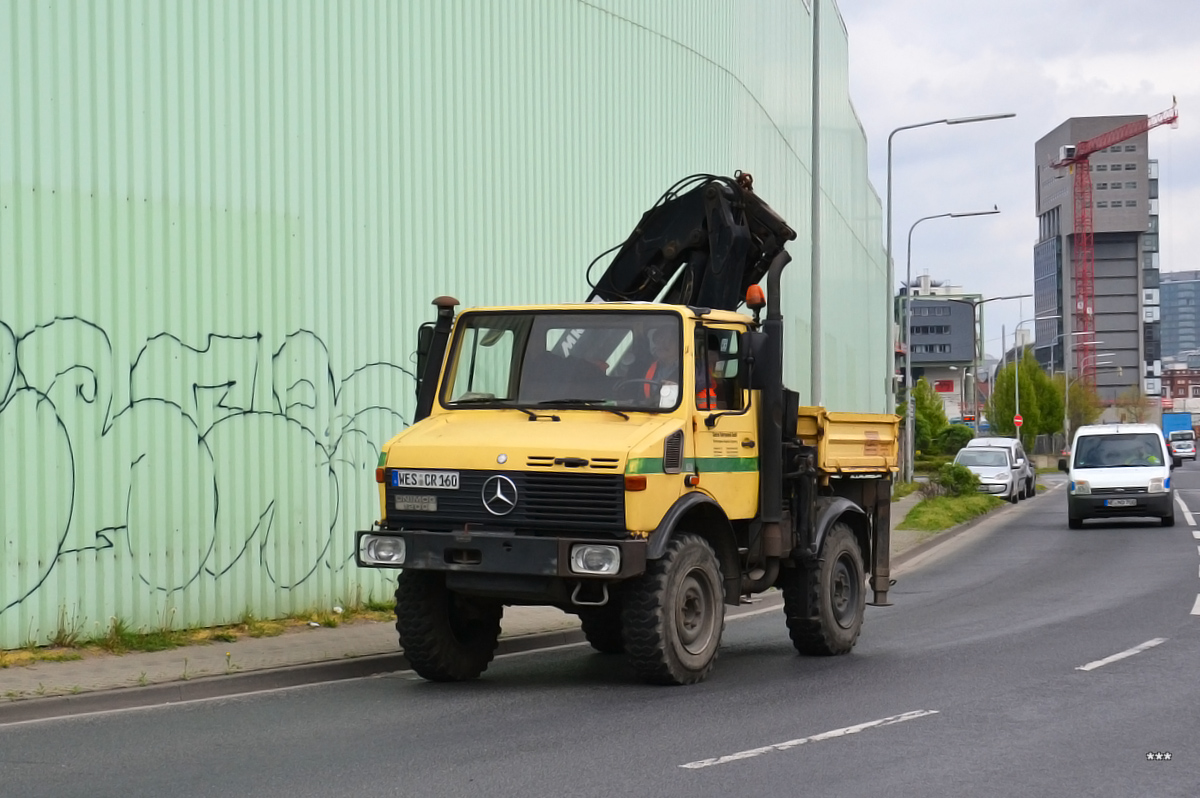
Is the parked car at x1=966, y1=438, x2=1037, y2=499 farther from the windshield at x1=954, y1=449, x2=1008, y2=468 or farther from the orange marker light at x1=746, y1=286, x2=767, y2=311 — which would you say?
the orange marker light at x1=746, y1=286, x2=767, y2=311

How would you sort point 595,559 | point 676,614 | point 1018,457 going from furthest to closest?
point 1018,457
point 676,614
point 595,559

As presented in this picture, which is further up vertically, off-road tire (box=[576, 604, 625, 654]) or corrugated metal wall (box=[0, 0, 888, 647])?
corrugated metal wall (box=[0, 0, 888, 647])

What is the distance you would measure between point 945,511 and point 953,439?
43.9 metres

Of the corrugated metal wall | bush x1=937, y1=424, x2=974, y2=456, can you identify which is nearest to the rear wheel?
the corrugated metal wall

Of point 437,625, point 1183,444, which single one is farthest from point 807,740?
point 1183,444

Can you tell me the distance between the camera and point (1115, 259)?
188000 millimetres

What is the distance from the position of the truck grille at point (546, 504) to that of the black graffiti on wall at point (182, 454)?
11.0 ft

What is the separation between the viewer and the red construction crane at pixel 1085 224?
186 m

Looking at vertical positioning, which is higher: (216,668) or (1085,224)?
(1085,224)

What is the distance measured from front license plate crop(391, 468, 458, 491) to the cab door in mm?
1694

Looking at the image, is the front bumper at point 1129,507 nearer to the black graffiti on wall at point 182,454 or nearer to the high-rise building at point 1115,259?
the black graffiti on wall at point 182,454

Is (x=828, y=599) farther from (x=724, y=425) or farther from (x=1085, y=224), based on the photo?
(x=1085, y=224)

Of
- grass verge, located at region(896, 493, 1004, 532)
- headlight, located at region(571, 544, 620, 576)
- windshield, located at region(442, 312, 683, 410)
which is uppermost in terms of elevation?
windshield, located at region(442, 312, 683, 410)

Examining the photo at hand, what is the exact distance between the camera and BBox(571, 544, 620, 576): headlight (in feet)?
30.2
